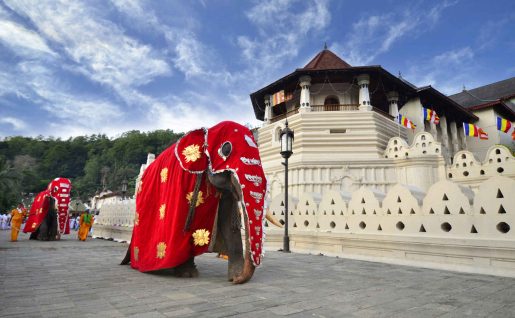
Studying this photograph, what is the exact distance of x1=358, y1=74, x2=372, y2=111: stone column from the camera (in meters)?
21.3

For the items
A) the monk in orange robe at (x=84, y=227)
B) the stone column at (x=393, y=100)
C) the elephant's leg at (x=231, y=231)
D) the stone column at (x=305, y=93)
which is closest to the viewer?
the elephant's leg at (x=231, y=231)

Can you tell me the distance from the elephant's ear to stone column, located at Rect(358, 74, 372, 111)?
18.6m

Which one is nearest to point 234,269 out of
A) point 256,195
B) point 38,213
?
point 256,195

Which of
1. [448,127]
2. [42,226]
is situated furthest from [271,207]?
[448,127]

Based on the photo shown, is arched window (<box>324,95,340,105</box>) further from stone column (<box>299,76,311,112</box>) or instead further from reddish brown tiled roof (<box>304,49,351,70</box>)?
stone column (<box>299,76,311,112</box>)

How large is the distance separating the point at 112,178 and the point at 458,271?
82.2m

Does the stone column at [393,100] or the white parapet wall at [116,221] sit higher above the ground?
the stone column at [393,100]

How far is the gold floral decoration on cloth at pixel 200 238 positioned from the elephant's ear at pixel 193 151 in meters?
0.95

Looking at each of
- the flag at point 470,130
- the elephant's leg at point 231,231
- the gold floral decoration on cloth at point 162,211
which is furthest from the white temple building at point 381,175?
the gold floral decoration on cloth at point 162,211

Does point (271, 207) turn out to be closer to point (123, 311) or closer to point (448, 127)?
point (123, 311)

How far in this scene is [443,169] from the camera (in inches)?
655

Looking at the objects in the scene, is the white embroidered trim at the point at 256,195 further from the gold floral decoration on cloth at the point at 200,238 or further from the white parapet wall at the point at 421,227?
the white parapet wall at the point at 421,227

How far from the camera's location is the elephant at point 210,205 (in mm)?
4109

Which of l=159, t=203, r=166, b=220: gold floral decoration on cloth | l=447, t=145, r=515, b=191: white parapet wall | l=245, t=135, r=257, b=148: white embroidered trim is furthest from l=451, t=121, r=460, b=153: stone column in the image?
l=159, t=203, r=166, b=220: gold floral decoration on cloth
